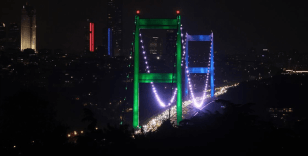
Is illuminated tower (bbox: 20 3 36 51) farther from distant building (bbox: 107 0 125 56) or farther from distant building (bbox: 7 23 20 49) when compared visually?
distant building (bbox: 107 0 125 56)

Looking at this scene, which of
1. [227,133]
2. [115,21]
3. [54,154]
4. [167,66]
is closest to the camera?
[54,154]

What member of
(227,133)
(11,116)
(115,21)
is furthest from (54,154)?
(115,21)

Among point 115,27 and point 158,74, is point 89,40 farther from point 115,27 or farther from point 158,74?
point 158,74

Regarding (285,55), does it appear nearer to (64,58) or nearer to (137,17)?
(64,58)

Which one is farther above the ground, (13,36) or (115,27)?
(115,27)

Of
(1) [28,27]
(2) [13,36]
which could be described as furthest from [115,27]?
(2) [13,36]

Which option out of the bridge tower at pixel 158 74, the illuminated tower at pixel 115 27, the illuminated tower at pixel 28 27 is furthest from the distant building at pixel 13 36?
the bridge tower at pixel 158 74
